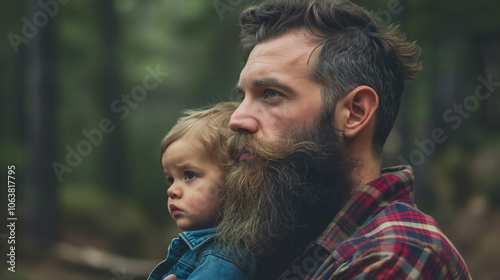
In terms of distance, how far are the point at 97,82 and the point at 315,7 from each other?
43.2 ft

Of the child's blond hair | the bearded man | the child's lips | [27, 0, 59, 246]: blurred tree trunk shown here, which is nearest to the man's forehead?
the bearded man

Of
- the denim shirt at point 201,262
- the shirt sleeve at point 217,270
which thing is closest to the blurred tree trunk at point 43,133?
the denim shirt at point 201,262

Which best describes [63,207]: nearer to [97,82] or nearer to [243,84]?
[97,82]

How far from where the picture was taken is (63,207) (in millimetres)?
12828

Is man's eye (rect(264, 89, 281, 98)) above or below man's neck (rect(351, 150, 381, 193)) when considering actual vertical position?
above

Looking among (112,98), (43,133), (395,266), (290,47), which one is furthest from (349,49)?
(112,98)

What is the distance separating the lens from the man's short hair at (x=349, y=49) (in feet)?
9.17

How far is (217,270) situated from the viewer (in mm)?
2533

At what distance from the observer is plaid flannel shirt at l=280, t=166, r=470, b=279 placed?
217 centimetres

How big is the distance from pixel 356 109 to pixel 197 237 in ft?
3.25

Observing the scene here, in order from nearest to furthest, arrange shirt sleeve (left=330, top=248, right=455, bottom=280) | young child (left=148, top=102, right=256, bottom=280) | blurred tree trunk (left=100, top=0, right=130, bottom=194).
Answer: shirt sleeve (left=330, top=248, right=455, bottom=280)
young child (left=148, top=102, right=256, bottom=280)
blurred tree trunk (left=100, top=0, right=130, bottom=194)

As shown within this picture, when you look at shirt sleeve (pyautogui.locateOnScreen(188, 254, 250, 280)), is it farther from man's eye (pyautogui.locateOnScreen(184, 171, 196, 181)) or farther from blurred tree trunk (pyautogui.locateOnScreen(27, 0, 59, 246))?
blurred tree trunk (pyautogui.locateOnScreen(27, 0, 59, 246))

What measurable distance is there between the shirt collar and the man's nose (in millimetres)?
556

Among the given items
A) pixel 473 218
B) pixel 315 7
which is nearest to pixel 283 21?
pixel 315 7
